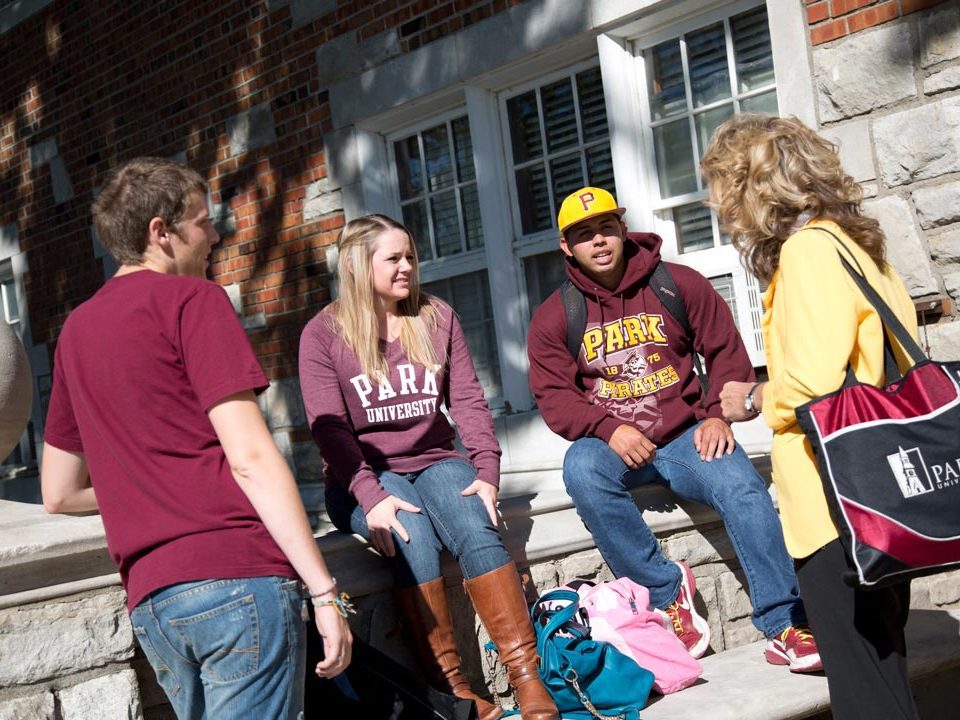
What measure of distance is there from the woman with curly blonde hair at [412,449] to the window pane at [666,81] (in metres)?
2.17

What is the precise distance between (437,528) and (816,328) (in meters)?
1.53

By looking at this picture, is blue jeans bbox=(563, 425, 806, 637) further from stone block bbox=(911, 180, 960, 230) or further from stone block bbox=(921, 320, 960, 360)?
stone block bbox=(911, 180, 960, 230)

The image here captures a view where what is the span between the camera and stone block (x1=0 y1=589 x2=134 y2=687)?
9.69 feet

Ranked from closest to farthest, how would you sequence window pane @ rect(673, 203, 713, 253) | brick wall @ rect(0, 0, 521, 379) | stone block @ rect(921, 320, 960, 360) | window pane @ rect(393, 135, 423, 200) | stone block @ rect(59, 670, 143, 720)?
1. stone block @ rect(59, 670, 143, 720)
2. stone block @ rect(921, 320, 960, 360)
3. window pane @ rect(673, 203, 713, 253)
4. window pane @ rect(393, 135, 423, 200)
5. brick wall @ rect(0, 0, 521, 379)

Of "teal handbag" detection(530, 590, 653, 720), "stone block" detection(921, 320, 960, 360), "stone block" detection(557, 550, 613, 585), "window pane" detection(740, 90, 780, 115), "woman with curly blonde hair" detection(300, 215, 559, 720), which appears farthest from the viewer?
"window pane" detection(740, 90, 780, 115)

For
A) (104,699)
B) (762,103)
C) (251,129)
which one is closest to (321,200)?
(251,129)

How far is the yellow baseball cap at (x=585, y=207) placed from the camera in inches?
Answer: 171

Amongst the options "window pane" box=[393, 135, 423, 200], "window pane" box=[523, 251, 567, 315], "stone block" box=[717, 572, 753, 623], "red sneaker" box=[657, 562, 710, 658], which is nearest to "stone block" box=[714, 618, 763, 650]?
"stone block" box=[717, 572, 753, 623]

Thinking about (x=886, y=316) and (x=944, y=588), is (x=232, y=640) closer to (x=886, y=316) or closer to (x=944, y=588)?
(x=886, y=316)

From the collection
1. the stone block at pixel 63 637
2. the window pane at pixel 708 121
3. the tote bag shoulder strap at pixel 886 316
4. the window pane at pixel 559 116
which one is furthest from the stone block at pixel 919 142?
the stone block at pixel 63 637

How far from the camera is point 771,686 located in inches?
141

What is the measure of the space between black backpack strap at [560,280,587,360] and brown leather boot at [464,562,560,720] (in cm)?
105

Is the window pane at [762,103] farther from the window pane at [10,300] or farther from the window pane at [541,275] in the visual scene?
the window pane at [10,300]

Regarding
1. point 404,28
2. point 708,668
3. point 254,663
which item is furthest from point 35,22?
point 254,663
